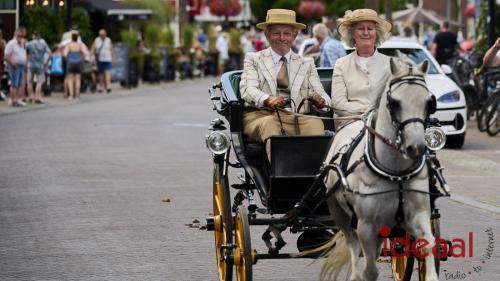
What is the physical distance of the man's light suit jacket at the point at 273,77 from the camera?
30.8 ft

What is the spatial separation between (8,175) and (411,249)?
9.95 m

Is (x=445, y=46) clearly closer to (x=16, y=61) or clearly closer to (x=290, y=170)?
(x=16, y=61)

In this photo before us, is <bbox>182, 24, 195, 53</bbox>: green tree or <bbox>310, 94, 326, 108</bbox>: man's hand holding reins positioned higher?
<bbox>310, 94, 326, 108</bbox>: man's hand holding reins

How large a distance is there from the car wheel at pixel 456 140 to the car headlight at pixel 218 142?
460 inches

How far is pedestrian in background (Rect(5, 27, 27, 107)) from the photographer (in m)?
31.3

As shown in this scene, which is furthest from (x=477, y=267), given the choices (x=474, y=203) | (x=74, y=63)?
(x=74, y=63)

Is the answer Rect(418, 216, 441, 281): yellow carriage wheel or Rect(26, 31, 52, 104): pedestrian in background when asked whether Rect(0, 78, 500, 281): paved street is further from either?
Rect(26, 31, 52, 104): pedestrian in background

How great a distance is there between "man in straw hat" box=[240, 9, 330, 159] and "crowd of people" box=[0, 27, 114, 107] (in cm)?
2240

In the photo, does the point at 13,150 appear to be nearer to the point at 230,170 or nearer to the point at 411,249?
the point at 230,170

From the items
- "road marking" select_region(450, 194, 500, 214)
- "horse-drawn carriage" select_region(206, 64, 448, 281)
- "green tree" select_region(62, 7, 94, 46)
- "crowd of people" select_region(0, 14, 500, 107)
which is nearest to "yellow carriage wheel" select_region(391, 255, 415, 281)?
"horse-drawn carriage" select_region(206, 64, 448, 281)

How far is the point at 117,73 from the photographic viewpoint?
42.8 metres

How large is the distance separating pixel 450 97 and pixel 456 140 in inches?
25.4

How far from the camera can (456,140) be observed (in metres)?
20.4

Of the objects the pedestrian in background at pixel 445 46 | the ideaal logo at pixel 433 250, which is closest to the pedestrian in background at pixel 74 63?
the pedestrian in background at pixel 445 46
